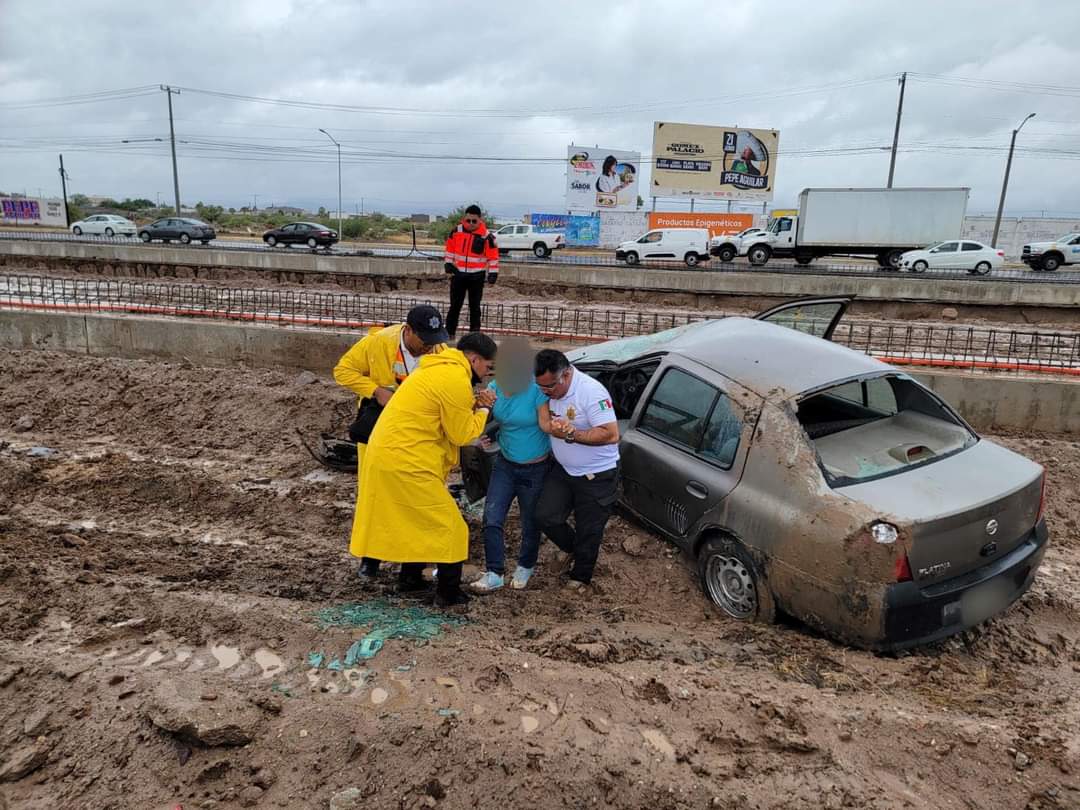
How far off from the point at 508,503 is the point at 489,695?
1388 mm

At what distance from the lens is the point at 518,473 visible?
13.9 ft

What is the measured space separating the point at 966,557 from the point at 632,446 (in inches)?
75.7

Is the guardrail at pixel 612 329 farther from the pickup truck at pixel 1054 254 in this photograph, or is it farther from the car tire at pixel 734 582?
the pickup truck at pixel 1054 254

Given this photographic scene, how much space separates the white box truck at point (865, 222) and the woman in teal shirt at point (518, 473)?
1080 inches

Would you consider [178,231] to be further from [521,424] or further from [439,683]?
[439,683]

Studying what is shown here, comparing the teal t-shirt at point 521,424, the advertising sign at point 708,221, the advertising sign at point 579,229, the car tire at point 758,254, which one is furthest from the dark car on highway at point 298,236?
the teal t-shirt at point 521,424

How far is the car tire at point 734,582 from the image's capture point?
3828 millimetres

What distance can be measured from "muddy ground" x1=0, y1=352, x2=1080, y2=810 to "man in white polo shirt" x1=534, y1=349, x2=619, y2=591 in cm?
43

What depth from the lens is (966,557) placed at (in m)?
3.49

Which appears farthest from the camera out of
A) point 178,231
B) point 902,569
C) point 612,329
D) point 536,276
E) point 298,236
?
point 298,236

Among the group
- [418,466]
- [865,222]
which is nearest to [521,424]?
[418,466]

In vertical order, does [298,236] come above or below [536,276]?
above

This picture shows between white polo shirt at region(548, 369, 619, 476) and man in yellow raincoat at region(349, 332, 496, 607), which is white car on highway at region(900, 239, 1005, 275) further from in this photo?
man in yellow raincoat at region(349, 332, 496, 607)

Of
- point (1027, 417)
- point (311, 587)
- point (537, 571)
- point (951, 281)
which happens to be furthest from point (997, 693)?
point (951, 281)
